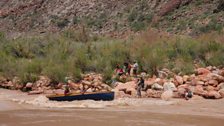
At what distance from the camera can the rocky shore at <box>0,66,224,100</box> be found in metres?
17.5

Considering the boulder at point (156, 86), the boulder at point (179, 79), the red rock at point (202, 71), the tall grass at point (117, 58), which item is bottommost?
the boulder at point (156, 86)

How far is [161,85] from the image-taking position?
18.9 meters

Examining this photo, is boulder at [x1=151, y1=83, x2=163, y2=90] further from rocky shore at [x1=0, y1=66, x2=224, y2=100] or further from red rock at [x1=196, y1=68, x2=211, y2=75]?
red rock at [x1=196, y1=68, x2=211, y2=75]

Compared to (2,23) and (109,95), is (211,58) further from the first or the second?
(2,23)

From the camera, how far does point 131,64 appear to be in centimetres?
2369

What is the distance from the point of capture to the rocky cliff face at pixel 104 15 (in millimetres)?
35750

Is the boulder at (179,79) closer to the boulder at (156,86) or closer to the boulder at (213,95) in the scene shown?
the boulder at (156,86)

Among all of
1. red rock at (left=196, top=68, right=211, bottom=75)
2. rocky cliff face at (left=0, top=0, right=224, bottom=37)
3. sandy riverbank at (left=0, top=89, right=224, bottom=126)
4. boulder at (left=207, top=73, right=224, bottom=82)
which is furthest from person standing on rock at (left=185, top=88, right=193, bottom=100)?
rocky cliff face at (left=0, top=0, right=224, bottom=37)

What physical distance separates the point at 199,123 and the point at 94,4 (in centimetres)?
3276

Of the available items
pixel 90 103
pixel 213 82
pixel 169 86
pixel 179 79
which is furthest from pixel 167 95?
pixel 90 103

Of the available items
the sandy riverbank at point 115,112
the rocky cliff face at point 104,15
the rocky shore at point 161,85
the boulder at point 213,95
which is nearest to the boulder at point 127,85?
the rocky shore at point 161,85

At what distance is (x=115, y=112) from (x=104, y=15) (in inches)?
1079

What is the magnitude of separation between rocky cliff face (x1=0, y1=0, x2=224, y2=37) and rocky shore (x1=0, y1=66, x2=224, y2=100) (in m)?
13.5

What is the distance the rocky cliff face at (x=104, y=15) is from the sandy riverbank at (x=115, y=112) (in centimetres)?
1760
